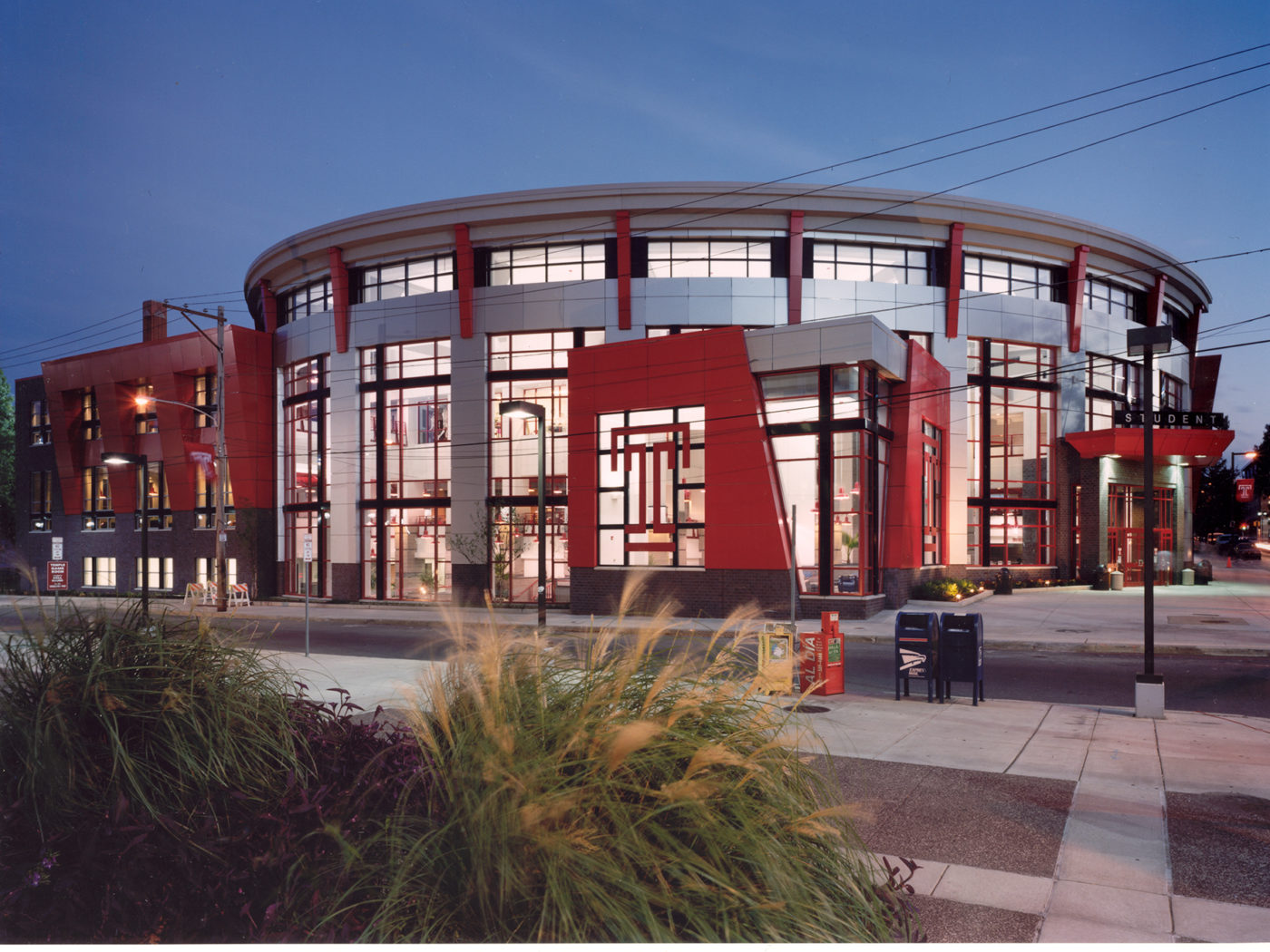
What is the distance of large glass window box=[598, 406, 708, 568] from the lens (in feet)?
86.7

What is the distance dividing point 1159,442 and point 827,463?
70.0ft

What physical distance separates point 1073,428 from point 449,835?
137ft

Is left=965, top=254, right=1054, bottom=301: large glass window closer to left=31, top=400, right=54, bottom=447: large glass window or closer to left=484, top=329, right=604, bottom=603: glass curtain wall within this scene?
left=484, top=329, right=604, bottom=603: glass curtain wall

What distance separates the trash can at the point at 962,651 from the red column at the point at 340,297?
32.4 m

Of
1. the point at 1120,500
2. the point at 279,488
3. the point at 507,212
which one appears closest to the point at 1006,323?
the point at 1120,500

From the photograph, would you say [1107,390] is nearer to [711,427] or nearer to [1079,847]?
[711,427]

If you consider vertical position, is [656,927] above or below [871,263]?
below

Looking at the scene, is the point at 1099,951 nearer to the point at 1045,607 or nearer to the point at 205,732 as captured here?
the point at 205,732

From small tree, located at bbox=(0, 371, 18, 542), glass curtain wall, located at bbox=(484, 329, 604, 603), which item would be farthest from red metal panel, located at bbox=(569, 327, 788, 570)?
small tree, located at bbox=(0, 371, 18, 542)

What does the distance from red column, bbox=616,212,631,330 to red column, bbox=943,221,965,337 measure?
13898 millimetres

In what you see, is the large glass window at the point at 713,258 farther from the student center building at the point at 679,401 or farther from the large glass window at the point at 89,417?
the large glass window at the point at 89,417

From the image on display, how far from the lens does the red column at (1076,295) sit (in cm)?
3809

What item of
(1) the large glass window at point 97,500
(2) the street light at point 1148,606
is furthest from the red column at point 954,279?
(1) the large glass window at point 97,500

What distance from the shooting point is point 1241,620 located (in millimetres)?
23219
